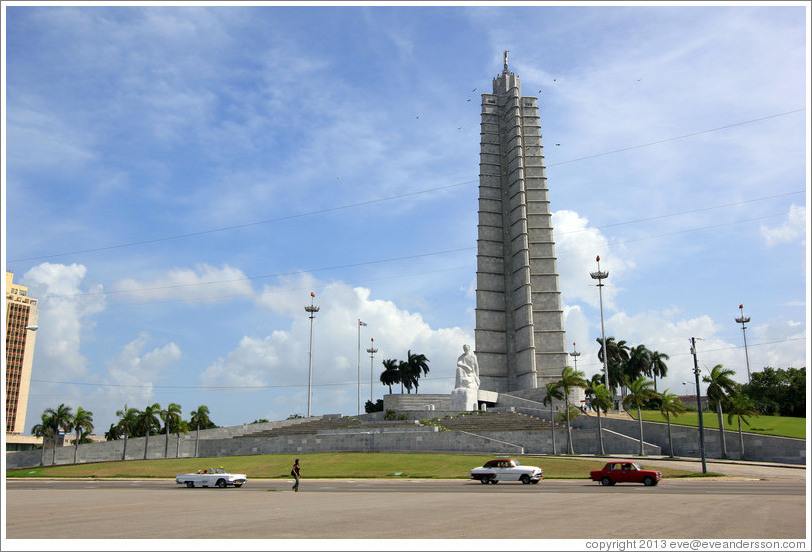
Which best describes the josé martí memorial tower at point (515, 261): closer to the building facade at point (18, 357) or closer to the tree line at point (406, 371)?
the tree line at point (406, 371)

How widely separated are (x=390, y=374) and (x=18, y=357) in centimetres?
7515

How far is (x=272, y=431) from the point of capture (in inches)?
2739

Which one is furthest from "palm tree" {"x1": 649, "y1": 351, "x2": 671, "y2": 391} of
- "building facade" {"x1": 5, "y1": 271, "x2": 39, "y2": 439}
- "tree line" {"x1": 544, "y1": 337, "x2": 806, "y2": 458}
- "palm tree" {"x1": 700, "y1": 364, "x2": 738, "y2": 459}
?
"building facade" {"x1": 5, "y1": 271, "x2": 39, "y2": 439}

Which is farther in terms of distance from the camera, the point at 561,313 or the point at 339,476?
the point at 561,313

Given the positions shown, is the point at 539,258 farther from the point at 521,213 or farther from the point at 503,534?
the point at 503,534

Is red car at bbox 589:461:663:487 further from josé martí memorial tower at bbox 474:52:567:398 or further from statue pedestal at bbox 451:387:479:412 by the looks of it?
josé martí memorial tower at bbox 474:52:567:398

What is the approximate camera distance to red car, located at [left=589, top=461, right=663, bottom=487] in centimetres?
2700

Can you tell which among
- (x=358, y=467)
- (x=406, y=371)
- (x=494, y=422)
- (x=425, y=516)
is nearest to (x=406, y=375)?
(x=406, y=371)

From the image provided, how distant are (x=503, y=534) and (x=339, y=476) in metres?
27.8

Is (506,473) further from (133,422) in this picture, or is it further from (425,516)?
(133,422)

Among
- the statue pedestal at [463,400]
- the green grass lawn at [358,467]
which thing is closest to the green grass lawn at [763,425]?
the green grass lawn at [358,467]

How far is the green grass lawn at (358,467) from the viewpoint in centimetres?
3772

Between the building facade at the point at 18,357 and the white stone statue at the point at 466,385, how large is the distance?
84.1 m

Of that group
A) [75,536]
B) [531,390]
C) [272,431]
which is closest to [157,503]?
[75,536]
